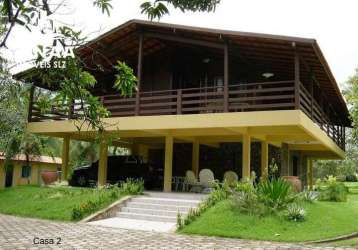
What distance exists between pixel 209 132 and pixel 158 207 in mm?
4104

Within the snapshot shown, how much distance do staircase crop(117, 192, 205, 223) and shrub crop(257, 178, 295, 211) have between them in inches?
95.1

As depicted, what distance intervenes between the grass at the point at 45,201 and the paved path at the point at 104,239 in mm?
1855

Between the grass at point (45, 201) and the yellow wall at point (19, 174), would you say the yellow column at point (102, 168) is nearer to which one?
the grass at point (45, 201)

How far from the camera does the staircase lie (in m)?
13.1

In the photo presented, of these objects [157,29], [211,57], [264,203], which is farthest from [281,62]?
[264,203]

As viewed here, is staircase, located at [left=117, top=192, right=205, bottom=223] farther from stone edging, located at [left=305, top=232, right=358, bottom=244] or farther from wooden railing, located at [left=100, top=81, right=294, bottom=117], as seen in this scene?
stone edging, located at [left=305, top=232, right=358, bottom=244]

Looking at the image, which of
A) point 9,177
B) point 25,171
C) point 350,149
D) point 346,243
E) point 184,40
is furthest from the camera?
point 350,149

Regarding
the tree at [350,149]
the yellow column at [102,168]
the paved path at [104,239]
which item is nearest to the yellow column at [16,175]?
the yellow column at [102,168]

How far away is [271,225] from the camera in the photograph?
10.7 metres

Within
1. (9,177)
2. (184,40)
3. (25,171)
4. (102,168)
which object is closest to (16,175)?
(9,177)

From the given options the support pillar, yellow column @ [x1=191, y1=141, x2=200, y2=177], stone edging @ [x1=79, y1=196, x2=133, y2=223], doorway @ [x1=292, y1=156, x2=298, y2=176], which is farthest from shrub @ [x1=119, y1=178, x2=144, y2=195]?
doorway @ [x1=292, y1=156, x2=298, y2=176]

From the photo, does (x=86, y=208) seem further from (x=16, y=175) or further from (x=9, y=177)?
(x=16, y=175)

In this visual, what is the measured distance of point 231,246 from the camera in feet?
29.7

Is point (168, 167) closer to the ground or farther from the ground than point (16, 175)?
farther from the ground
